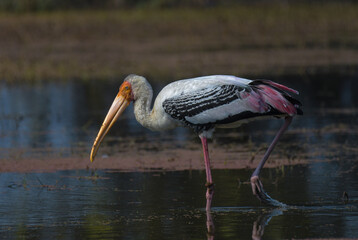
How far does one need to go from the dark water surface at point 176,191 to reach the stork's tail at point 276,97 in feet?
2.06

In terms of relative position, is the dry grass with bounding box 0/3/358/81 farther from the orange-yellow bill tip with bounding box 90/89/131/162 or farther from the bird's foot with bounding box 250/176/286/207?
the bird's foot with bounding box 250/176/286/207

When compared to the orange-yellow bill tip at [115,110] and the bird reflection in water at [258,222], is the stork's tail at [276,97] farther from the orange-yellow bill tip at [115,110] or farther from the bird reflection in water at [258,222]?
the orange-yellow bill tip at [115,110]

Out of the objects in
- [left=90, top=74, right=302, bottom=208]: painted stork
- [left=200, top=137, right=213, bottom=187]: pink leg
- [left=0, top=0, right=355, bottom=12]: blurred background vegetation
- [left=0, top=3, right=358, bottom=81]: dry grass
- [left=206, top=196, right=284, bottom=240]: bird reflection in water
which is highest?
[left=0, top=0, right=355, bottom=12]: blurred background vegetation

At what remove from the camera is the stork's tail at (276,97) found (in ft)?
21.0

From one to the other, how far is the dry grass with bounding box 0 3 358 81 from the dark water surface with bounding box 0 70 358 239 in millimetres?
5766

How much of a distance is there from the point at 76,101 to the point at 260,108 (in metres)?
7.31

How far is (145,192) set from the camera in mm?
6867

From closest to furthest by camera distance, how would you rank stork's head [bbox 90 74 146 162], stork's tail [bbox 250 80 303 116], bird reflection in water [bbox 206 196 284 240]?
bird reflection in water [bbox 206 196 284 240]
stork's tail [bbox 250 80 303 116]
stork's head [bbox 90 74 146 162]

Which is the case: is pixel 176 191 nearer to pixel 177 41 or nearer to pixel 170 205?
pixel 170 205

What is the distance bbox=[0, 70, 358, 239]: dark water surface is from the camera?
5637 mm

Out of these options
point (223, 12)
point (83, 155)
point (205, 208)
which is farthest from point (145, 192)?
point (223, 12)

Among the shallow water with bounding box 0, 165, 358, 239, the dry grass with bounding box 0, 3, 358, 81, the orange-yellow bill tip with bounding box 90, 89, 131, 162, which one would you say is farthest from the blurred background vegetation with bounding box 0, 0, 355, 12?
the orange-yellow bill tip with bounding box 90, 89, 131, 162

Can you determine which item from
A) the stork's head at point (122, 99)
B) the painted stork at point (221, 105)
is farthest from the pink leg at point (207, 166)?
the stork's head at point (122, 99)

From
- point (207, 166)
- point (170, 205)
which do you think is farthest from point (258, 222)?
point (207, 166)
